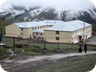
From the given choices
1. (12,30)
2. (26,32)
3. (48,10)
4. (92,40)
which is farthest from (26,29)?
(92,40)

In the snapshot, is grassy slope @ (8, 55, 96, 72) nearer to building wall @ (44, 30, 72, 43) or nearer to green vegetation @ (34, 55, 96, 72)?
green vegetation @ (34, 55, 96, 72)

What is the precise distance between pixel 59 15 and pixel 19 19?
0.47 meters

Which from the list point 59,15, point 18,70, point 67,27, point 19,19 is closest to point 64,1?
point 59,15

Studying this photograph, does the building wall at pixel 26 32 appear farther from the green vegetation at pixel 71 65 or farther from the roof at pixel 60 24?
the green vegetation at pixel 71 65

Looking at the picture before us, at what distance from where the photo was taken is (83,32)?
2.51 meters

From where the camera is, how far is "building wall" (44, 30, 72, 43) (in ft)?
7.68

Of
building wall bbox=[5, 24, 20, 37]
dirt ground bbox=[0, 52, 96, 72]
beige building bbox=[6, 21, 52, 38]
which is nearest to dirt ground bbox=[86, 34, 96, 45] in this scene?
dirt ground bbox=[0, 52, 96, 72]

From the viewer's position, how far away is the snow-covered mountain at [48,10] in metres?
2.52

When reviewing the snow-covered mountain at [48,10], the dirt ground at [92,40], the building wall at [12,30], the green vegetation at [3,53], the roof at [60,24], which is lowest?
the green vegetation at [3,53]

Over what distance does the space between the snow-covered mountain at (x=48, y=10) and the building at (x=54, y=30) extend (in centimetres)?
7

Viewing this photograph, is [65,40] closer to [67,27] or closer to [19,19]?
[67,27]

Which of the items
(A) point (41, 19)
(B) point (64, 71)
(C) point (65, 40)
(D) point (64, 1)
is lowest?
(B) point (64, 71)

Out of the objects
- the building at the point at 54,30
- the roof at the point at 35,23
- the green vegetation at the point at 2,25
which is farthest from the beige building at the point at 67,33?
the green vegetation at the point at 2,25

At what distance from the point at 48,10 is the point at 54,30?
25cm
